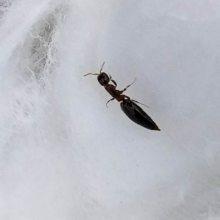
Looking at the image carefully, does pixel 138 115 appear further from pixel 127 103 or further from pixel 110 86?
pixel 110 86

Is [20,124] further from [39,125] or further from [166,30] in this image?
[166,30]

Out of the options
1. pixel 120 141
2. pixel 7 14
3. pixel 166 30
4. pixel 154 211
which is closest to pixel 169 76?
pixel 166 30

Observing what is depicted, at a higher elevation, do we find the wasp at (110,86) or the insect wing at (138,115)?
the wasp at (110,86)

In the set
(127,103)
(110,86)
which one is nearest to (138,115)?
(127,103)

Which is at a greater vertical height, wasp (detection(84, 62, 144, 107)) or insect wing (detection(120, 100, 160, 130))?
wasp (detection(84, 62, 144, 107))
